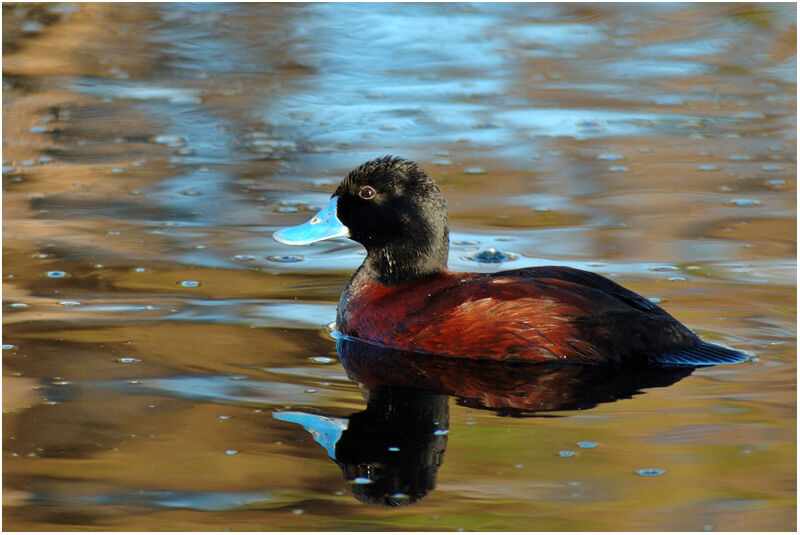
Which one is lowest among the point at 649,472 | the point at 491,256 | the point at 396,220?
the point at 491,256

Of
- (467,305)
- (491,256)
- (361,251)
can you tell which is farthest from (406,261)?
(361,251)

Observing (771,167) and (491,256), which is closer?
(491,256)

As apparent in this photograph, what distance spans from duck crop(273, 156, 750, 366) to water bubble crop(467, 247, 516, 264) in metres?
1.09

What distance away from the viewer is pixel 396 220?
22.4 ft

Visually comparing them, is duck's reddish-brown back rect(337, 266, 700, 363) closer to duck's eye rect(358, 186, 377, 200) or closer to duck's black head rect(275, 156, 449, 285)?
duck's black head rect(275, 156, 449, 285)

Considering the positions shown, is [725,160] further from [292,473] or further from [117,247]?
[292,473]

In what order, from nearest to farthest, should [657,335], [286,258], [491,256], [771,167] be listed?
[657,335], [491,256], [286,258], [771,167]

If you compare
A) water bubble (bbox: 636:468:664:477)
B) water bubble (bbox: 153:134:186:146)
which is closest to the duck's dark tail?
water bubble (bbox: 636:468:664:477)

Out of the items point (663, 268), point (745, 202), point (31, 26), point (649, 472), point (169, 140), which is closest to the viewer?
point (649, 472)

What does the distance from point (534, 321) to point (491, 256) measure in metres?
1.85

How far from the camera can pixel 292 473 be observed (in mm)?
4691

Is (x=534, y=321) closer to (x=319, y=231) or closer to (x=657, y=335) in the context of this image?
(x=657, y=335)

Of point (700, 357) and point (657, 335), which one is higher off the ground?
point (657, 335)

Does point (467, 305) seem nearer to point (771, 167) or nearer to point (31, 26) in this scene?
point (771, 167)
